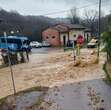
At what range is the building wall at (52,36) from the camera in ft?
237

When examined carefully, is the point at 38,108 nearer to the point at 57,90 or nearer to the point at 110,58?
the point at 57,90

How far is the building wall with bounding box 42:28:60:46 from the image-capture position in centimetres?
7212

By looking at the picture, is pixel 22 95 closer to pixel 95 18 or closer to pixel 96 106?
pixel 96 106

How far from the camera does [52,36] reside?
73.1 metres

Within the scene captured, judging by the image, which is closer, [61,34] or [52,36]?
[61,34]

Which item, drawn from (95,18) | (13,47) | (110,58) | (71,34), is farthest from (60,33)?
(110,58)

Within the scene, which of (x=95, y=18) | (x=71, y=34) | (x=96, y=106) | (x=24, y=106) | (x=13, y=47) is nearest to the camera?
(x=96, y=106)

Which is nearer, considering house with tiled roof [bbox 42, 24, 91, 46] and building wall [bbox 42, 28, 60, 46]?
house with tiled roof [bbox 42, 24, 91, 46]

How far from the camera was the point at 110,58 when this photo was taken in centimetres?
2252

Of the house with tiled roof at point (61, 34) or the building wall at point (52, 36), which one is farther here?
the building wall at point (52, 36)

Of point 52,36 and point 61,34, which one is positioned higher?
point 61,34

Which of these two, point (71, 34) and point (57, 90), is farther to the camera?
point (71, 34)

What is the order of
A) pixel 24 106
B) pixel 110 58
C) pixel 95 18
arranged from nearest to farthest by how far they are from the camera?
pixel 24 106
pixel 110 58
pixel 95 18

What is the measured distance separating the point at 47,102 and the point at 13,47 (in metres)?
40.8
